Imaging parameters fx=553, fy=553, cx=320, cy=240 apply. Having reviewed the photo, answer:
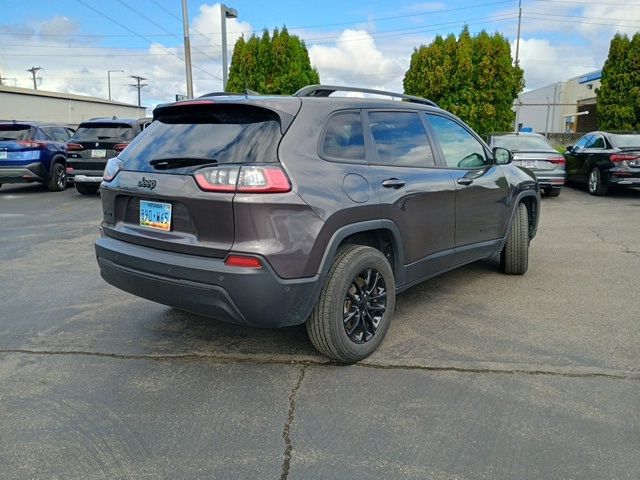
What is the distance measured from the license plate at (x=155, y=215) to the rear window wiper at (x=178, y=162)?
237 millimetres

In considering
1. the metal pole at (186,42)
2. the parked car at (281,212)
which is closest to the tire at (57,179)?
the metal pole at (186,42)

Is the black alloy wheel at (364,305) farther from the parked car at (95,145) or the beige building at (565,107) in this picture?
the beige building at (565,107)

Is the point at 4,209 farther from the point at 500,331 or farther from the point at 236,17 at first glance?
the point at 500,331

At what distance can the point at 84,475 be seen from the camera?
8.26 feet

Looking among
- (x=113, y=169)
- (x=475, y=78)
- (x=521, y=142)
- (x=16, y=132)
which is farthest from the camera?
(x=475, y=78)

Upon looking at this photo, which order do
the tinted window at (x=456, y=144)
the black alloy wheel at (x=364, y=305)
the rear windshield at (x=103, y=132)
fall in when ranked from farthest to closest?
the rear windshield at (x=103, y=132) → the tinted window at (x=456, y=144) → the black alloy wheel at (x=364, y=305)

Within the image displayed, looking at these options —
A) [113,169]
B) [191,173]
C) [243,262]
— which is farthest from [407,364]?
[113,169]

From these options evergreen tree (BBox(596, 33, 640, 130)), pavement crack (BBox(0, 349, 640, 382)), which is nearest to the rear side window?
pavement crack (BBox(0, 349, 640, 382))

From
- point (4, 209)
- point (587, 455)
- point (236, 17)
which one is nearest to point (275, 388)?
point (587, 455)

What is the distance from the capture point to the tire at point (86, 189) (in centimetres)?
1297

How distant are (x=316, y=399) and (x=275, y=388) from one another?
0.93 ft

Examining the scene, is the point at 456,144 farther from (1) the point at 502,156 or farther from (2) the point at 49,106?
(2) the point at 49,106

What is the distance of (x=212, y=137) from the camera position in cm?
339

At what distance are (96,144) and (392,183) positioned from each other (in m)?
9.93
